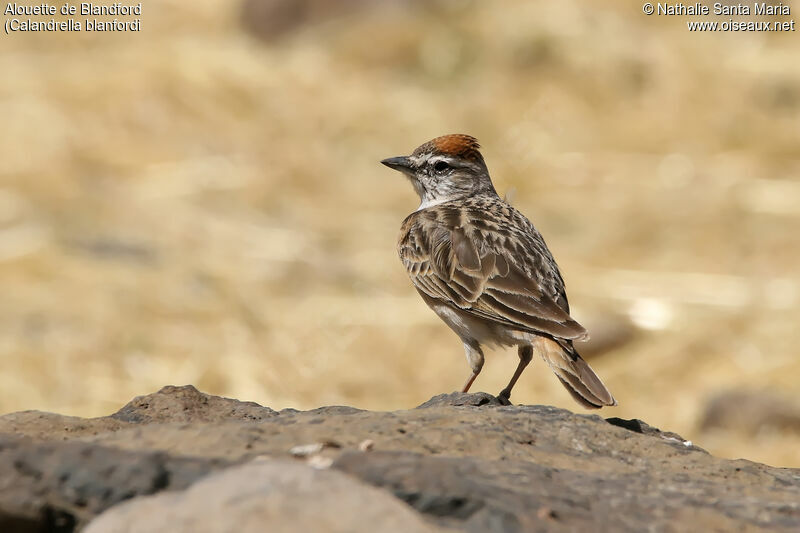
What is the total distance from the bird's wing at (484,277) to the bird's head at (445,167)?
69 cm

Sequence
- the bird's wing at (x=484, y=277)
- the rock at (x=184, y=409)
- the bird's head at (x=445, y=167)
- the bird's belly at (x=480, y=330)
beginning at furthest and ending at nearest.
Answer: the bird's head at (x=445, y=167) < the bird's belly at (x=480, y=330) < the bird's wing at (x=484, y=277) < the rock at (x=184, y=409)

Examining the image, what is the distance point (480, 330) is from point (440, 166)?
1.75m

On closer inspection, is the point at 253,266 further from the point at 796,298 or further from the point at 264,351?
the point at 796,298

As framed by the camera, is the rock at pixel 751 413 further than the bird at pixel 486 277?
Yes

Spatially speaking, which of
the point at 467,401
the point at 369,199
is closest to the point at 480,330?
the point at 467,401

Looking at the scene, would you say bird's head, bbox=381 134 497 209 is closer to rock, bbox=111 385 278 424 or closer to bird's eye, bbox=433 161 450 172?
bird's eye, bbox=433 161 450 172

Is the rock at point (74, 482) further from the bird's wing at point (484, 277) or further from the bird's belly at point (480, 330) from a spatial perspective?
the bird's belly at point (480, 330)

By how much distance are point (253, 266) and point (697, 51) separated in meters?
7.42

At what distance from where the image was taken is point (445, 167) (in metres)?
8.04

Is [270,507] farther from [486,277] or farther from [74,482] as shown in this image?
[486,277]

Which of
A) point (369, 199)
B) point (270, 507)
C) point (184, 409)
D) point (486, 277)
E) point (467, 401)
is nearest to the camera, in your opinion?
point (270, 507)

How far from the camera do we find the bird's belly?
6.35m

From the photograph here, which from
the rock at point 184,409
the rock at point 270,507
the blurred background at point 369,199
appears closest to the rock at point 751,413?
the blurred background at point 369,199

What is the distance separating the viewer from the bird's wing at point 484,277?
20.3 ft
